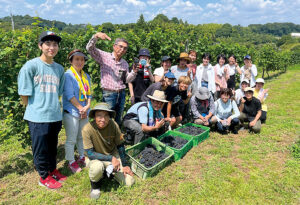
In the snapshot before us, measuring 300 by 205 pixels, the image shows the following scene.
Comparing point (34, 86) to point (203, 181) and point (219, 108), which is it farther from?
point (219, 108)

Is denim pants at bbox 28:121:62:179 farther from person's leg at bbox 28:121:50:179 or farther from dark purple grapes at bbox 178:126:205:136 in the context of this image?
dark purple grapes at bbox 178:126:205:136

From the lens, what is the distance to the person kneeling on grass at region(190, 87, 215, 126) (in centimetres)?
517

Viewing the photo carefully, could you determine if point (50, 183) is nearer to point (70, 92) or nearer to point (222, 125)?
point (70, 92)

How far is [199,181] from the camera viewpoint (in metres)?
3.31

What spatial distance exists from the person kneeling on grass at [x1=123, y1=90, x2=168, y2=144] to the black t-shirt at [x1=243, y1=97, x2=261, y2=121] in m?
3.13

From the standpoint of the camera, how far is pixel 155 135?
4438 mm

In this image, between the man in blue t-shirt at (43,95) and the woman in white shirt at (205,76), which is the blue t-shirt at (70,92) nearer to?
the man in blue t-shirt at (43,95)

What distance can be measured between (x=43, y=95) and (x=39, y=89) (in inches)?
3.9

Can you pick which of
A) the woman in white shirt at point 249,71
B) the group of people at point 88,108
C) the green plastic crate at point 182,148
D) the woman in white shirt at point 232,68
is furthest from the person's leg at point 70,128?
the woman in white shirt at point 249,71

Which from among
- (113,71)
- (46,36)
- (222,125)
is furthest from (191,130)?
(46,36)

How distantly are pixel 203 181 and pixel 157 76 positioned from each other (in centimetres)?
254

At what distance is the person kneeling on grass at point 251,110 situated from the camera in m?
5.29

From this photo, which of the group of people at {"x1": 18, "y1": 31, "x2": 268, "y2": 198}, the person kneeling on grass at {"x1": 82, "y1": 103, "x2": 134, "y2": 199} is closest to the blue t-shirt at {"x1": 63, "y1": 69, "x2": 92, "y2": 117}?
the group of people at {"x1": 18, "y1": 31, "x2": 268, "y2": 198}

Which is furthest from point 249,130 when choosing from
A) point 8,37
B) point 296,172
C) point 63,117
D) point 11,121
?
point 8,37
